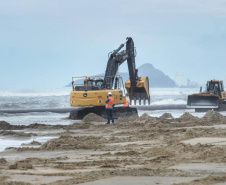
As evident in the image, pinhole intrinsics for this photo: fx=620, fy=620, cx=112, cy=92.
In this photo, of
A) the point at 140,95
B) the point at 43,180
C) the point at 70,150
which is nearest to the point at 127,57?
the point at 140,95

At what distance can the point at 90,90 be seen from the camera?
114ft

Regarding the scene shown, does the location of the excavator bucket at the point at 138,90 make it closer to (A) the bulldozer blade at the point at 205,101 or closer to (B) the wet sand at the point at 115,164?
(A) the bulldozer blade at the point at 205,101

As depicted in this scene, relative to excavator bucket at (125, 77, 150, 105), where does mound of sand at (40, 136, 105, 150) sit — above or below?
below

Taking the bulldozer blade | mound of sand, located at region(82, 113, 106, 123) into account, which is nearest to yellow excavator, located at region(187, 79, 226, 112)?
the bulldozer blade

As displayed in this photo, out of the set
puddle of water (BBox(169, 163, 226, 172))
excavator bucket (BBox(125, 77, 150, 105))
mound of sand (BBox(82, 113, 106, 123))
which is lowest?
puddle of water (BBox(169, 163, 226, 172))

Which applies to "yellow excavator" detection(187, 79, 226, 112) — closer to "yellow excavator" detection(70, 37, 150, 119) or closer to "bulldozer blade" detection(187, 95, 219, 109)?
"bulldozer blade" detection(187, 95, 219, 109)

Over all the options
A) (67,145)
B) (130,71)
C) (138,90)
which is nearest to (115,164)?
(67,145)

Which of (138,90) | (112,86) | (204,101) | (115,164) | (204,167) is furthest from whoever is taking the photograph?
(204,101)

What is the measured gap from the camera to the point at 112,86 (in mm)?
36938

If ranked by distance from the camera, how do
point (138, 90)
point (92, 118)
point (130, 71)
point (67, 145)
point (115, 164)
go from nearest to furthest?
point (115, 164)
point (67, 145)
point (92, 118)
point (138, 90)
point (130, 71)

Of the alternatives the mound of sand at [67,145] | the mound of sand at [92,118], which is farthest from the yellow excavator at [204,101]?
the mound of sand at [67,145]

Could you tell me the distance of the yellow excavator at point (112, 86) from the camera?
33.8m

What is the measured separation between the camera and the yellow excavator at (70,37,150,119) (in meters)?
33.8

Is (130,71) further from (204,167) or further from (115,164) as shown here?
(204,167)
